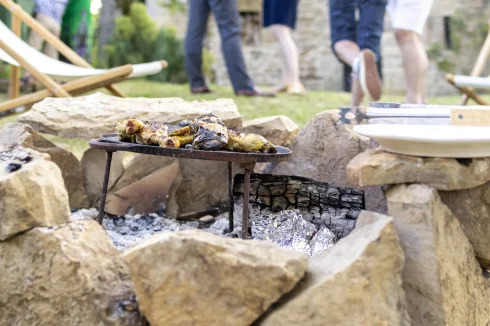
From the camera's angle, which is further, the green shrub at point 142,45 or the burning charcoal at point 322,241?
the green shrub at point 142,45

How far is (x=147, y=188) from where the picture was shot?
284cm

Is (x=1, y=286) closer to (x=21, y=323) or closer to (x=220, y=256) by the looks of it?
(x=21, y=323)

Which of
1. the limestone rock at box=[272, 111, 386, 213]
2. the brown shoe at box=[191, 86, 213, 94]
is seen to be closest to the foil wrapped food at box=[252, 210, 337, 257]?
the limestone rock at box=[272, 111, 386, 213]

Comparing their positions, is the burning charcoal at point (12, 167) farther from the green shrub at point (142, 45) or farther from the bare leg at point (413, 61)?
the green shrub at point (142, 45)

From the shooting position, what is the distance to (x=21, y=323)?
1637mm

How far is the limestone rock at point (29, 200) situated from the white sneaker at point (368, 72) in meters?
2.82

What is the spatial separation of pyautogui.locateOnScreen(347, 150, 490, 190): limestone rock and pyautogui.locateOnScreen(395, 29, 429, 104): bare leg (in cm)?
291

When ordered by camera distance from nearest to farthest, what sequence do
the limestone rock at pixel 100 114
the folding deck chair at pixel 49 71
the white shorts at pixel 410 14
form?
the limestone rock at pixel 100 114 → the folding deck chair at pixel 49 71 → the white shorts at pixel 410 14

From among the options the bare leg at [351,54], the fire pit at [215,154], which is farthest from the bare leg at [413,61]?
the fire pit at [215,154]

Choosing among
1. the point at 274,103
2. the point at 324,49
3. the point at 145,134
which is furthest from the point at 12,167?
the point at 324,49

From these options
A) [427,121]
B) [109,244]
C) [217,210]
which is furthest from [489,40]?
[109,244]

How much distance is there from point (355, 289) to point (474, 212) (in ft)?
1.73

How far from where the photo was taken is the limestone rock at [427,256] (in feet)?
5.23

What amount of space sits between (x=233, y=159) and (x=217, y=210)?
98 centimetres
